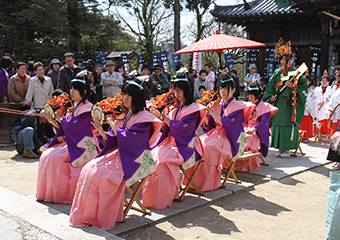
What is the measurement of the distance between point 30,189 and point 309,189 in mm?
4478

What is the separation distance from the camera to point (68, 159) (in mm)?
4344

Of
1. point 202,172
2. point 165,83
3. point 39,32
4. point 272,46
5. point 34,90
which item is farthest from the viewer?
point 39,32

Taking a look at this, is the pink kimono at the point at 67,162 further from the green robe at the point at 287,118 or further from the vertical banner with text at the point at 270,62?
the vertical banner with text at the point at 270,62

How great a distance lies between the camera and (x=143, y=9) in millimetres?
24859

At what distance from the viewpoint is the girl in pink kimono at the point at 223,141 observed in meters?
4.91

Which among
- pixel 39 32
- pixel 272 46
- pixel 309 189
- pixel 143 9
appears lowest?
pixel 309 189

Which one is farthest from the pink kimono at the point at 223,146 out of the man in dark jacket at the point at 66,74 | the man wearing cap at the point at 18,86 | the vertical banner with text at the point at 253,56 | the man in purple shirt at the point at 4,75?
the vertical banner with text at the point at 253,56

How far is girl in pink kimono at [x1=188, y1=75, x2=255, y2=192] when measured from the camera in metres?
4.91

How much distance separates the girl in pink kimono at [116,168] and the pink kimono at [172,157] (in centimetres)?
48

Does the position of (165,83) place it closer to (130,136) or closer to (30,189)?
(30,189)

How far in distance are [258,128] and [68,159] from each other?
144 inches

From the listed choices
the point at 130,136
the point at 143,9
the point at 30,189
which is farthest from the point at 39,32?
the point at 130,136

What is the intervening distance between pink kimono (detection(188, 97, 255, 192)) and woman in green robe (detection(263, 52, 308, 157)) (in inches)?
105

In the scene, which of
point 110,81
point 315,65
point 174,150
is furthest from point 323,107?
point 174,150
